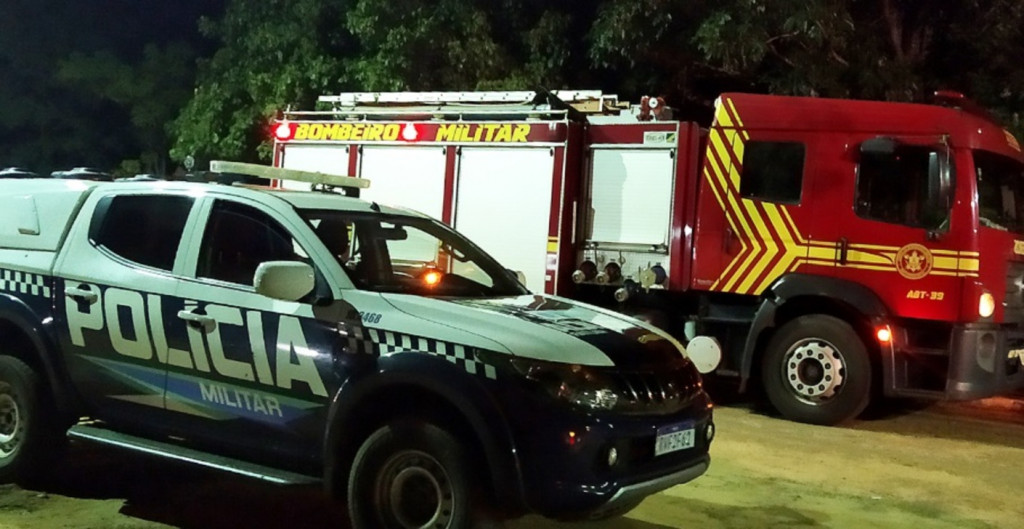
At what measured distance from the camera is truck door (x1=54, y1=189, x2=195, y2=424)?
521 centimetres

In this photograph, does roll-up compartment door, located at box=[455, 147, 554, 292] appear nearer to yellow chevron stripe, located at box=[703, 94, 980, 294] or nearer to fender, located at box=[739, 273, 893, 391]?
yellow chevron stripe, located at box=[703, 94, 980, 294]

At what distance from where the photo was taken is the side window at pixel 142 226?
537 centimetres

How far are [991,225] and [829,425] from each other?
6.45 feet

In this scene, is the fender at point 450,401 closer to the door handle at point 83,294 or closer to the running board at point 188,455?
the running board at point 188,455

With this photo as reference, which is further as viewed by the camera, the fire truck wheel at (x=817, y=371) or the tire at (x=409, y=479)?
the fire truck wheel at (x=817, y=371)

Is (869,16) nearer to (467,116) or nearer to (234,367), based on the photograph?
(467,116)

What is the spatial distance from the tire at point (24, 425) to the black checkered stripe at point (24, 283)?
0.39 metres

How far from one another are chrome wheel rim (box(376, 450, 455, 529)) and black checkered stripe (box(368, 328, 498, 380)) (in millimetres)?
425

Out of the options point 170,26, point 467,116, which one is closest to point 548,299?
point 467,116

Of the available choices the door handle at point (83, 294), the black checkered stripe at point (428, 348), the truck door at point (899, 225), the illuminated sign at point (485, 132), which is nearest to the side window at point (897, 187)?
the truck door at point (899, 225)

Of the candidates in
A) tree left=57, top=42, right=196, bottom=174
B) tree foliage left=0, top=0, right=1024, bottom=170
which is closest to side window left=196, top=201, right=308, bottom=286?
tree foliage left=0, top=0, right=1024, bottom=170

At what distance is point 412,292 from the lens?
16.3ft

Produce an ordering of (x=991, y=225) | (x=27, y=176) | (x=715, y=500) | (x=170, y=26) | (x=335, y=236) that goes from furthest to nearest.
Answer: (x=170, y=26), (x=991, y=225), (x=27, y=176), (x=715, y=500), (x=335, y=236)

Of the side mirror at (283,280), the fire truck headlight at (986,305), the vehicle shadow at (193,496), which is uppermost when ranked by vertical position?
the side mirror at (283,280)
